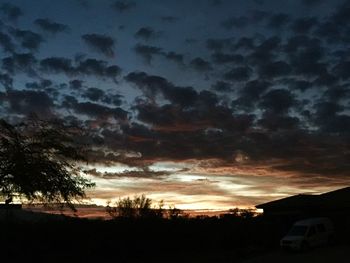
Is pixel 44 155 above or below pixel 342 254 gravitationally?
above

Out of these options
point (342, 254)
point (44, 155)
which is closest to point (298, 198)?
point (342, 254)

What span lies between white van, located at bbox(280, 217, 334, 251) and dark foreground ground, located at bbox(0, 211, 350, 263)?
0.76 meters

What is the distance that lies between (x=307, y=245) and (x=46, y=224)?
16996mm

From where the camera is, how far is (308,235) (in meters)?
37.6

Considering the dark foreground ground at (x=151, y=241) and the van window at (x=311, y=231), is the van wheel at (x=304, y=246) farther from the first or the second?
the van window at (x=311, y=231)

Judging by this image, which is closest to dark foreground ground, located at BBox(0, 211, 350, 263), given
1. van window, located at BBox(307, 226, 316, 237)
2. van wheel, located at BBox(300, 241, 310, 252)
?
van wheel, located at BBox(300, 241, 310, 252)

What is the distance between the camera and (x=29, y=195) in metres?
32.2

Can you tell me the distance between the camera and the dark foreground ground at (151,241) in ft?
108

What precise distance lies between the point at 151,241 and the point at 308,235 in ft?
35.0

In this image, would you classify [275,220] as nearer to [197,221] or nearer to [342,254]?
[197,221]

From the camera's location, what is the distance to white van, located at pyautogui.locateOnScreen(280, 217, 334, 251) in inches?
1454

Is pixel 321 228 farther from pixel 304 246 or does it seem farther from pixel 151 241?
pixel 151 241

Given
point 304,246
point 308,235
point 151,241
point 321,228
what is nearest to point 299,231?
point 308,235

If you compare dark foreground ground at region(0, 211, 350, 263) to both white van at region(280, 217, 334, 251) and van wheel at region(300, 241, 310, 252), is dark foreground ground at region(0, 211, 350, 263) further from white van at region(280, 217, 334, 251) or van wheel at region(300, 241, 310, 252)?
white van at region(280, 217, 334, 251)
